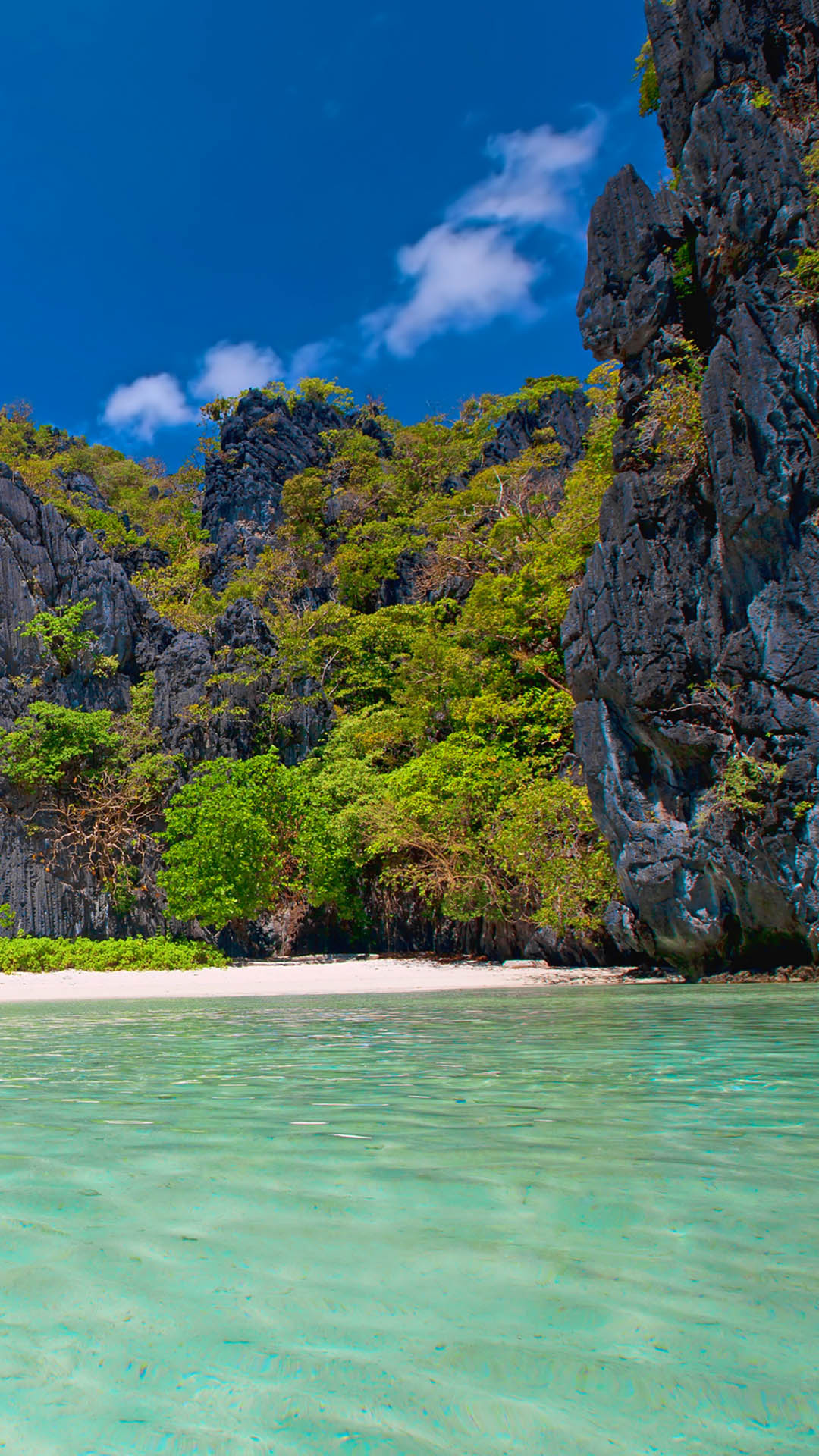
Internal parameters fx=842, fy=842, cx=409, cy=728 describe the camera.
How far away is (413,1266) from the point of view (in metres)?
2.01

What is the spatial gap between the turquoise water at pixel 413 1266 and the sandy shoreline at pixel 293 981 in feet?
29.6

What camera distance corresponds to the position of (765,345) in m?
11.8

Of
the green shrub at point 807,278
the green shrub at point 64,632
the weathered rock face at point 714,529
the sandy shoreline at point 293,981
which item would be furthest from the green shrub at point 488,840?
the green shrub at point 807,278

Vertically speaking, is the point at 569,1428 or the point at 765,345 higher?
the point at 765,345

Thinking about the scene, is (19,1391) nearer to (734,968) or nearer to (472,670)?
(734,968)

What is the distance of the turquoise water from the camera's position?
1.42 metres

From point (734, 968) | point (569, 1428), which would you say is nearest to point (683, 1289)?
point (569, 1428)

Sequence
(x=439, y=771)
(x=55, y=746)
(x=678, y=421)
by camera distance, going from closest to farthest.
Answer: (x=678, y=421) → (x=439, y=771) → (x=55, y=746)

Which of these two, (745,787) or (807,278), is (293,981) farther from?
(807,278)

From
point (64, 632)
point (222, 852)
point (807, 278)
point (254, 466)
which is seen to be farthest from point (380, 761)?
point (254, 466)

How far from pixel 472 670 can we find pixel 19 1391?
66.1ft

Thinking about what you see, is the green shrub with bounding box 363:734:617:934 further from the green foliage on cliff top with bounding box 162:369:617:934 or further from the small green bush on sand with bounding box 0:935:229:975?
the small green bush on sand with bounding box 0:935:229:975

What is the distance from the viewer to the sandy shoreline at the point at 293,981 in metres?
13.0

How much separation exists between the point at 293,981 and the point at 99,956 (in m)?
4.53
